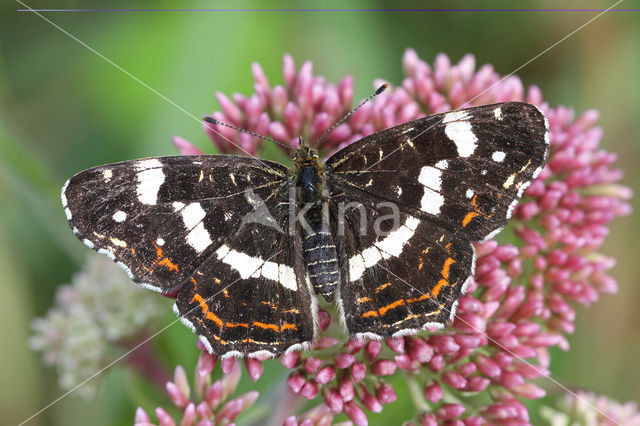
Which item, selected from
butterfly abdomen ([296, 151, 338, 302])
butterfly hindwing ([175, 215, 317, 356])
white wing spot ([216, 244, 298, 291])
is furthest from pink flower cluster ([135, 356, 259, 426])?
butterfly abdomen ([296, 151, 338, 302])

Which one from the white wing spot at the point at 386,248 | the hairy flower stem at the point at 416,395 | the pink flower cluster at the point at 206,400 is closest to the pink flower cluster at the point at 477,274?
the hairy flower stem at the point at 416,395

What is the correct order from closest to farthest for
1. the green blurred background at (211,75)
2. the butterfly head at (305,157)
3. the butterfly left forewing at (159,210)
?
the butterfly left forewing at (159,210), the butterfly head at (305,157), the green blurred background at (211,75)

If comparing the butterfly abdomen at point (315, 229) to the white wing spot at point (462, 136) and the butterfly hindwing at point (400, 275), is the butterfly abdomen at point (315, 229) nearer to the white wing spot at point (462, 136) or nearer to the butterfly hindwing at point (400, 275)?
the butterfly hindwing at point (400, 275)

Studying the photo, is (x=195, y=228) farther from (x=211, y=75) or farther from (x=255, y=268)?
(x=211, y=75)

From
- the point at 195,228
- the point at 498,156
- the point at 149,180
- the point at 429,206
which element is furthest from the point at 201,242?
the point at 498,156

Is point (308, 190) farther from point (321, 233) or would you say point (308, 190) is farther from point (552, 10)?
point (552, 10)

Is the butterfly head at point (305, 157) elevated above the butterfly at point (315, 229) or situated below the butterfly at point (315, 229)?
above
